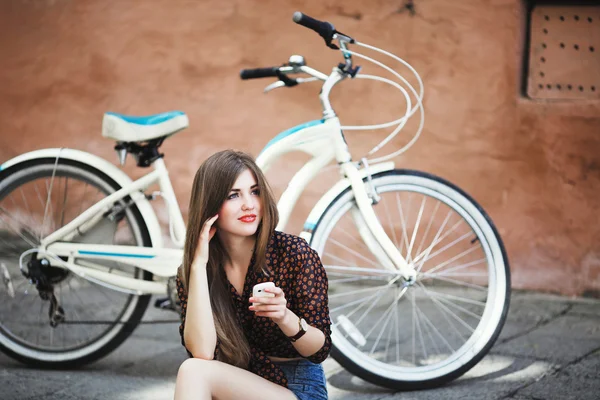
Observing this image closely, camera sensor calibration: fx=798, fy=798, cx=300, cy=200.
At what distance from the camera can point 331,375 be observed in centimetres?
337

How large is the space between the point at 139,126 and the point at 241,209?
1072 mm

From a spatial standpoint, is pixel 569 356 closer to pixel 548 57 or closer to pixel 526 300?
pixel 526 300

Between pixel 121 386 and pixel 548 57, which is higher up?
pixel 548 57

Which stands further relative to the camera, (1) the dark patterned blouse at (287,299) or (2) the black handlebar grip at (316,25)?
(2) the black handlebar grip at (316,25)

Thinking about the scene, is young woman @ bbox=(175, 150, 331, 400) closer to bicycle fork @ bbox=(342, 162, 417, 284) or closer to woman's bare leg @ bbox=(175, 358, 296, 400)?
woman's bare leg @ bbox=(175, 358, 296, 400)

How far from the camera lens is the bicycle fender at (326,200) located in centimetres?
304

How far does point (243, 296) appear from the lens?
237 cm

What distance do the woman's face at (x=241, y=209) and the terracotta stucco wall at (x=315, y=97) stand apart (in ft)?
7.19

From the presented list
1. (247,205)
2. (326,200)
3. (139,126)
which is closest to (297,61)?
(326,200)

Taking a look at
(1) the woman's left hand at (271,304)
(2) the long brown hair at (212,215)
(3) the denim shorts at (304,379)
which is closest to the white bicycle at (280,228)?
(3) the denim shorts at (304,379)

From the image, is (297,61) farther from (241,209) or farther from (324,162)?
(241,209)

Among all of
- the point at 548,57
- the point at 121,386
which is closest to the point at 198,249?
the point at 121,386

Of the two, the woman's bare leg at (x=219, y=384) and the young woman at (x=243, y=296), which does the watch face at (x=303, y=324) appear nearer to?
the young woman at (x=243, y=296)

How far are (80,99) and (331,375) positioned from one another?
7.71 ft
